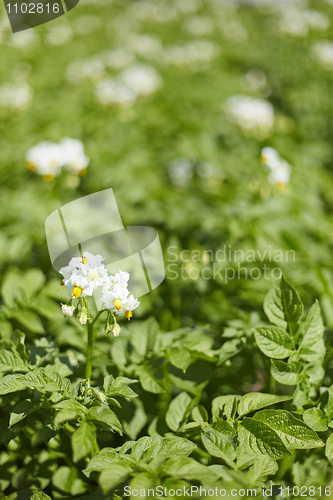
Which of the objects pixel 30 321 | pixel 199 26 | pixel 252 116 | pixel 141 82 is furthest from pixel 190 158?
pixel 199 26

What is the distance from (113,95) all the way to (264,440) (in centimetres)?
342

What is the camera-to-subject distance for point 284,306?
1181 mm

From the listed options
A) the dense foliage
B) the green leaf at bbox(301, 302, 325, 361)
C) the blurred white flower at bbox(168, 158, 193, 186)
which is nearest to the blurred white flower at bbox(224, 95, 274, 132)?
the dense foliage

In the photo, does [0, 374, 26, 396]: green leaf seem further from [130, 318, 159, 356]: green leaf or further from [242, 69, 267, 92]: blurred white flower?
[242, 69, 267, 92]: blurred white flower

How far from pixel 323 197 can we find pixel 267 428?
2.54 metres

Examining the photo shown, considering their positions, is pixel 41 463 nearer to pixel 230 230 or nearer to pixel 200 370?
pixel 200 370

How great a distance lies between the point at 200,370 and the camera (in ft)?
4.34

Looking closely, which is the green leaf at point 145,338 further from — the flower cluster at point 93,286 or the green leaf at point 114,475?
the green leaf at point 114,475

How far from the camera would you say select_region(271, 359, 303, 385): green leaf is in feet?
3.49

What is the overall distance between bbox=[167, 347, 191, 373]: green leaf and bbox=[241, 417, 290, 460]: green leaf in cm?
24

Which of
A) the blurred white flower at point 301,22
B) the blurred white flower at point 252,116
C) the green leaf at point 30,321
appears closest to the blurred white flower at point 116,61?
the blurred white flower at point 252,116

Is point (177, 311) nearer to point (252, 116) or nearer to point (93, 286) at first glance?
point (93, 286)

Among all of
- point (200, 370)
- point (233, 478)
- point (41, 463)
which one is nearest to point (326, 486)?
point (233, 478)

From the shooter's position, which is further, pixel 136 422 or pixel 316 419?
pixel 136 422
